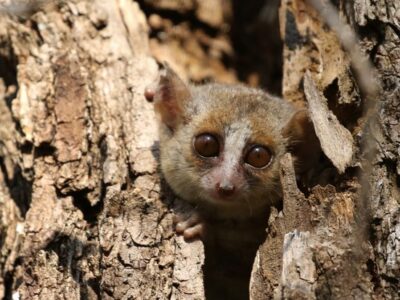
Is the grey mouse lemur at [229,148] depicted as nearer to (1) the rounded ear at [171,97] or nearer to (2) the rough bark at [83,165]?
(1) the rounded ear at [171,97]

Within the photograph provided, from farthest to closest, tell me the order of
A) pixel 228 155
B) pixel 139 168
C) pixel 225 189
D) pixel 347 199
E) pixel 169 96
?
pixel 169 96
pixel 139 168
pixel 228 155
pixel 225 189
pixel 347 199

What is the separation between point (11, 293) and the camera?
15.6ft

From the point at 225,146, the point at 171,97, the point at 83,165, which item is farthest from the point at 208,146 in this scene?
the point at 83,165

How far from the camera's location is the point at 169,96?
5.45m

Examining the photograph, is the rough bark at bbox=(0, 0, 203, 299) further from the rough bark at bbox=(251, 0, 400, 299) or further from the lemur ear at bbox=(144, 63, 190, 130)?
the rough bark at bbox=(251, 0, 400, 299)

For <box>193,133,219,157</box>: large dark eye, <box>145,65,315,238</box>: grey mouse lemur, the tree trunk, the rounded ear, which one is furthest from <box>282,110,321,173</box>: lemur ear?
the rounded ear

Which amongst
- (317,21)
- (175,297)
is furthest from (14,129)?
(317,21)

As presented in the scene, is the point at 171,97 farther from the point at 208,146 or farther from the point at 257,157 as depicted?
the point at 257,157

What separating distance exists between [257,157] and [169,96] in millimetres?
932

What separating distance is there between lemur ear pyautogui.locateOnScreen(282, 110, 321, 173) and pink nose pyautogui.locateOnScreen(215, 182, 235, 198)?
704 millimetres

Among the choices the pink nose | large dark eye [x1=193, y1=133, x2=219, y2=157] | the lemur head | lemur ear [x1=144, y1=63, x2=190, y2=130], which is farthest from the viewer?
lemur ear [x1=144, y1=63, x2=190, y2=130]

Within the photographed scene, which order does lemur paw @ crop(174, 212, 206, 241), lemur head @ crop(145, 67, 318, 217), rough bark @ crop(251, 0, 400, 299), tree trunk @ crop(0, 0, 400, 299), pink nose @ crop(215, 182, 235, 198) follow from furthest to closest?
lemur head @ crop(145, 67, 318, 217)
pink nose @ crop(215, 182, 235, 198)
lemur paw @ crop(174, 212, 206, 241)
tree trunk @ crop(0, 0, 400, 299)
rough bark @ crop(251, 0, 400, 299)

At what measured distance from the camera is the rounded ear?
17.7ft

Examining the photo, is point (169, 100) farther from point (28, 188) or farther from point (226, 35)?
point (226, 35)
